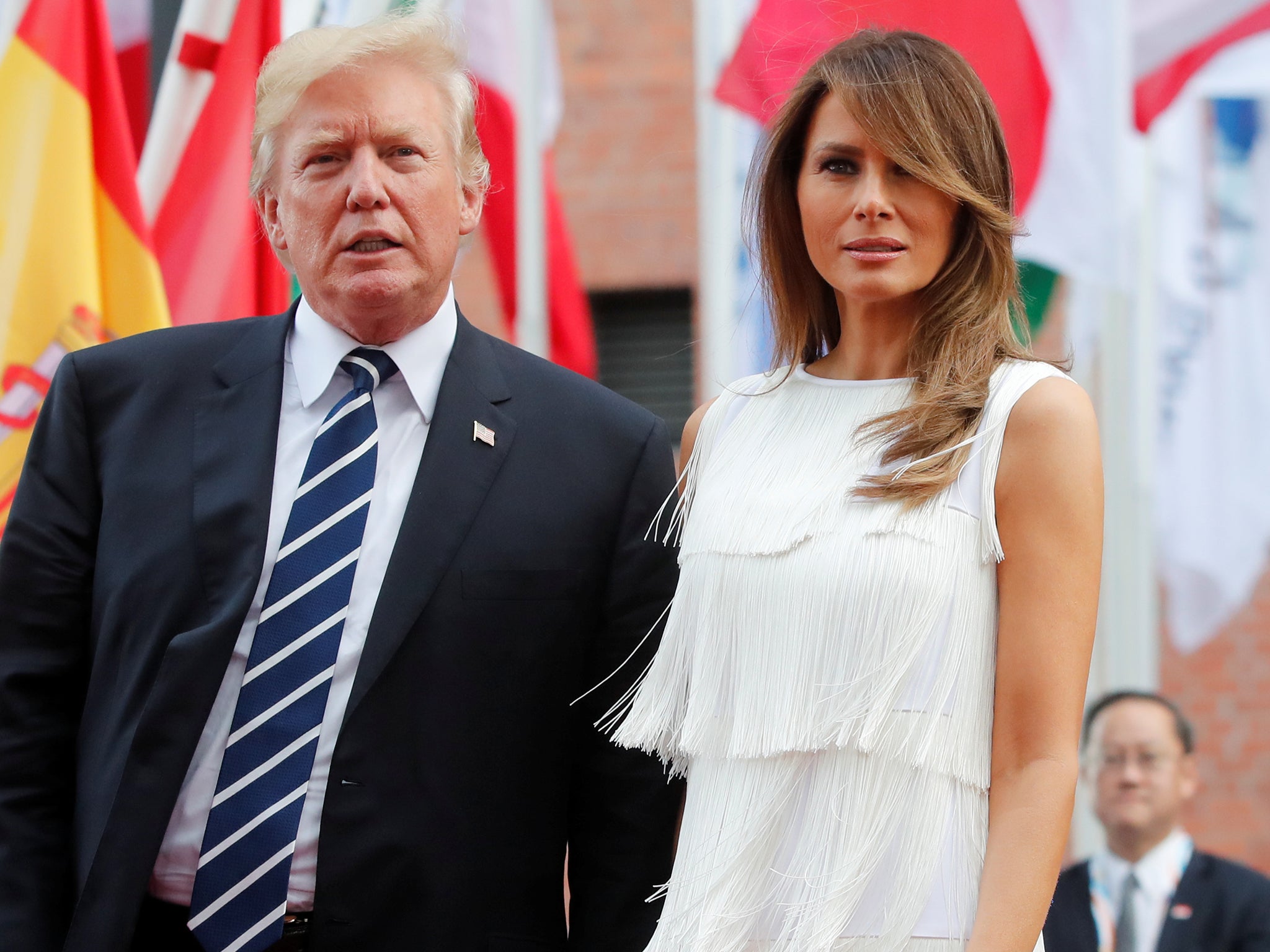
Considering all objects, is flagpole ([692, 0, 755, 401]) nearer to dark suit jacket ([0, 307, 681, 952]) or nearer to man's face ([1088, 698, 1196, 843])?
man's face ([1088, 698, 1196, 843])

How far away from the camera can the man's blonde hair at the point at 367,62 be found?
242 cm

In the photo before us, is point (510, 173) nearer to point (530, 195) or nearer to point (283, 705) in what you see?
point (530, 195)

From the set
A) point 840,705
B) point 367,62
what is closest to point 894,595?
point 840,705

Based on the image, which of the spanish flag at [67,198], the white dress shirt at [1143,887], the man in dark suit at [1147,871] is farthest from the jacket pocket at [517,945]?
the white dress shirt at [1143,887]

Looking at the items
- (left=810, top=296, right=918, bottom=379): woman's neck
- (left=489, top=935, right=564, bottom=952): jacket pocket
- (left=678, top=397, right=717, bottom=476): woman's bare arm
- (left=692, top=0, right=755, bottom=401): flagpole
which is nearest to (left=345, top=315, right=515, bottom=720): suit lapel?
(left=678, top=397, right=717, bottom=476): woman's bare arm

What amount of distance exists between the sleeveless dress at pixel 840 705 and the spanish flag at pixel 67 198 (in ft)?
6.27

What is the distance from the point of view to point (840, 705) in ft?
6.31

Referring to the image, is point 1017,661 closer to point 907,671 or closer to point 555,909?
point 907,671

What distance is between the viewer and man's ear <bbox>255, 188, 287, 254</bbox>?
252 cm

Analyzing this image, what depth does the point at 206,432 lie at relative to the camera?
2.37 m

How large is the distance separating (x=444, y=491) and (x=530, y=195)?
10.6 feet

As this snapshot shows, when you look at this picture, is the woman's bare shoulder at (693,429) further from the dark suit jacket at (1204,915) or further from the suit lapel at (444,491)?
the dark suit jacket at (1204,915)

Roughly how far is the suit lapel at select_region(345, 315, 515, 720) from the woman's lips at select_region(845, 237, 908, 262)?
0.66m

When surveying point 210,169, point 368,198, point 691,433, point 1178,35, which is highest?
point 1178,35
